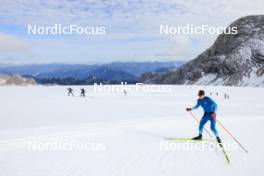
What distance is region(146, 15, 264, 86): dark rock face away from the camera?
129750mm

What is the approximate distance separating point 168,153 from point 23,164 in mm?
4067

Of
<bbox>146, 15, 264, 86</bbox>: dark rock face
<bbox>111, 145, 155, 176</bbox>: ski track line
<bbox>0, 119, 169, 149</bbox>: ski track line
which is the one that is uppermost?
<bbox>146, 15, 264, 86</bbox>: dark rock face

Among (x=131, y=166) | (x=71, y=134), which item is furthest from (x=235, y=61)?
(x=131, y=166)

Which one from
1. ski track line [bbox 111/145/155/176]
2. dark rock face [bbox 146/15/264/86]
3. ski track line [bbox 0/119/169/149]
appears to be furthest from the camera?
dark rock face [bbox 146/15/264/86]

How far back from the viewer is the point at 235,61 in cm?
14188

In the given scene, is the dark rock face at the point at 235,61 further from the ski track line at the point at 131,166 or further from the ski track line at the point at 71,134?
the ski track line at the point at 131,166

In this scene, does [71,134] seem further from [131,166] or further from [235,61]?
[235,61]

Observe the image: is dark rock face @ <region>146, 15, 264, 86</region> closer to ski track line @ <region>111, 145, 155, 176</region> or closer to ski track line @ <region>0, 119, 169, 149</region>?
ski track line @ <region>0, 119, 169, 149</region>

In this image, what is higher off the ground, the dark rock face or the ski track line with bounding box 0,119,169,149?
the dark rock face

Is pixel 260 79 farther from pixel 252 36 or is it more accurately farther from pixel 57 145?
pixel 57 145

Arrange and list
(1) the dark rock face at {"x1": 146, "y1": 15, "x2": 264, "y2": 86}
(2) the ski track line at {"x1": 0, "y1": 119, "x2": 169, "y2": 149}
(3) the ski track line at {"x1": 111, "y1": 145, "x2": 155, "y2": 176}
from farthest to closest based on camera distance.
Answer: (1) the dark rock face at {"x1": 146, "y1": 15, "x2": 264, "y2": 86} → (2) the ski track line at {"x1": 0, "y1": 119, "x2": 169, "y2": 149} → (3) the ski track line at {"x1": 111, "y1": 145, "x2": 155, "y2": 176}

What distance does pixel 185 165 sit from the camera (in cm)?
866

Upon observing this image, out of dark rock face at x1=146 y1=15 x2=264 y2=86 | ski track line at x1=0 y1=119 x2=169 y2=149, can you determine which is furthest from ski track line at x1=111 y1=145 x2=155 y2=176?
dark rock face at x1=146 y1=15 x2=264 y2=86

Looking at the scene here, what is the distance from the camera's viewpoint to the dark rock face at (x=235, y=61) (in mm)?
129750
